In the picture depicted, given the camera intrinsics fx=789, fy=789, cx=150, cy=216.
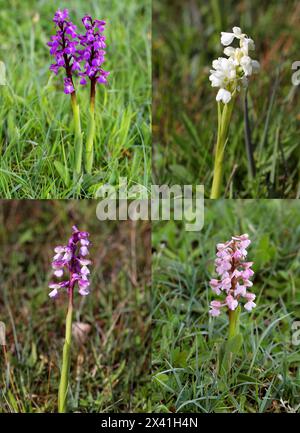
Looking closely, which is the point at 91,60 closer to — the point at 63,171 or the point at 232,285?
the point at 63,171

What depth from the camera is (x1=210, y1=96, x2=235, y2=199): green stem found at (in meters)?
1.53

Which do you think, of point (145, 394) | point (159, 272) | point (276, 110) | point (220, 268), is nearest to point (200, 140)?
point (276, 110)

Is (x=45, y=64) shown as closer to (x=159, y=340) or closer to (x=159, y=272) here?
(x=159, y=272)

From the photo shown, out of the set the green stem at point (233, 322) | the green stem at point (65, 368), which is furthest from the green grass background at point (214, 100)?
the green stem at point (65, 368)

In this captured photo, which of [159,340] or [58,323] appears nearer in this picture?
[159,340]

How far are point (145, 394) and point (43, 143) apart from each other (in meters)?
0.57

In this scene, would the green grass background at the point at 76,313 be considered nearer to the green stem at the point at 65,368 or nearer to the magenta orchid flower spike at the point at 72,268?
the green stem at the point at 65,368

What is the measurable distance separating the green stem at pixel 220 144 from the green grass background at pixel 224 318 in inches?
5.0

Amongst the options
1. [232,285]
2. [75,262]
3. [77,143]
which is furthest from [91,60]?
[232,285]

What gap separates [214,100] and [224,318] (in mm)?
631

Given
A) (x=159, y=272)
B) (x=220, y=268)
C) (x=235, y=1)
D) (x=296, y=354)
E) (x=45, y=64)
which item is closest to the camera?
(x=220, y=268)

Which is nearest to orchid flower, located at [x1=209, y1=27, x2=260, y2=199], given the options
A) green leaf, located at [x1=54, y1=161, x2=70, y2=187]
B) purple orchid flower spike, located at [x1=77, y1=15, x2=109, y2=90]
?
purple orchid flower spike, located at [x1=77, y1=15, x2=109, y2=90]

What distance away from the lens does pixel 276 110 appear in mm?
1934

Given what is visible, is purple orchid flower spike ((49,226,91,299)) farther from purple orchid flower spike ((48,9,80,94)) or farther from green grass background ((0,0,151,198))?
purple orchid flower spike ((48,9,80,94))
